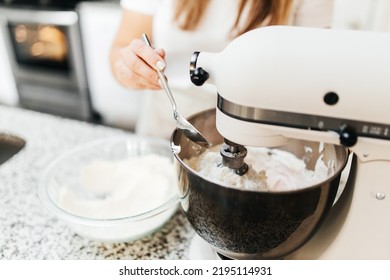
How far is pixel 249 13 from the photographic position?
0.94 m

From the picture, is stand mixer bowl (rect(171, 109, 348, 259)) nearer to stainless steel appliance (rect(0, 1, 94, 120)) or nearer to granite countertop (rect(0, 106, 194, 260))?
granite countertop (rect(0, 106, 194, 260))

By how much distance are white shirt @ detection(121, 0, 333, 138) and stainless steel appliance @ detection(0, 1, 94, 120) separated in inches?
49.2

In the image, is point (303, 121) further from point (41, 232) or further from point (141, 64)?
point (41, 232)

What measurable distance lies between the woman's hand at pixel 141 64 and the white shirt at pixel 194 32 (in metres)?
0.33

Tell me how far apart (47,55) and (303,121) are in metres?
2.21

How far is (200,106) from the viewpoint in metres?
1.17

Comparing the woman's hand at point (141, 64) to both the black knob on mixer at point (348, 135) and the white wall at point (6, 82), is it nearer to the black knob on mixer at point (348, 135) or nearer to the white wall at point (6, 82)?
the black knob on mixer at point (348, 135)

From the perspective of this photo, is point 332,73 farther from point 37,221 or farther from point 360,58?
point 37,221

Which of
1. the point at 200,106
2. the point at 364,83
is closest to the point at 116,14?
the point at 200,106

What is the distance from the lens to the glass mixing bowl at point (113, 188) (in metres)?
0.68

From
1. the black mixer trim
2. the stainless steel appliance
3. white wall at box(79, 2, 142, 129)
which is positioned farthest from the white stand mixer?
the stainless steel appliance

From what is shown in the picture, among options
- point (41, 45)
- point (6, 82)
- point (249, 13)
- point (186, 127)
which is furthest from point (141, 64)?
point (6, 82)

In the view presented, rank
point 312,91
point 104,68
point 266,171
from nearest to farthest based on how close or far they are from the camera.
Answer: point 312,91 < point 266,171 < point 104,68
